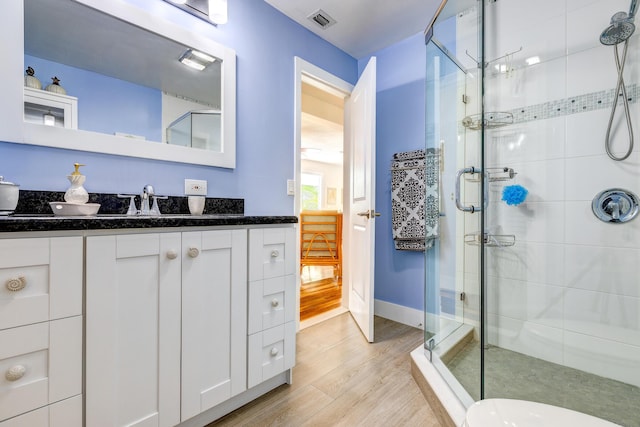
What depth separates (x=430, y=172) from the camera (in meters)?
1.89

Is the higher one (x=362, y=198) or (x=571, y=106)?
(x=571, y=106)

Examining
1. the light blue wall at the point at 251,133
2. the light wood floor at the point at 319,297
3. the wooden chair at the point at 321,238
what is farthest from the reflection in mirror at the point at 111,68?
the wooden chair at the point at 321,238

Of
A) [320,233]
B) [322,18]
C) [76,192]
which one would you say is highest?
[322,18]

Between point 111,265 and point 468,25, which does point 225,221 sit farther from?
point 468,25

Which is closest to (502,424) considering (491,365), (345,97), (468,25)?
(491,365)

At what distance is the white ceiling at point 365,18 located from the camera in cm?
202

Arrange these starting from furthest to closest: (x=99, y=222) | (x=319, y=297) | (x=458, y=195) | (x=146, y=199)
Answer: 1. (x=319, y=297)
2. (x=458, y=195)
3. (x=146, y=199)
4. (x=99, y=222)

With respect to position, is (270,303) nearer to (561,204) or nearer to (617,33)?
(561,204)

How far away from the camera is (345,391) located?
4.77 feet

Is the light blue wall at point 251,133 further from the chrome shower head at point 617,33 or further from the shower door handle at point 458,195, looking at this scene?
the chrome shower head at point 617,33

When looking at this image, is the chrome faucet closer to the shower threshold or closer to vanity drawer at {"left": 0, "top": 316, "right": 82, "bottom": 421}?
vanity drawer at {"left": 0, "top": 316, "right": 82, "bottom": 421}

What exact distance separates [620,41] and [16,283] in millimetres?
2533

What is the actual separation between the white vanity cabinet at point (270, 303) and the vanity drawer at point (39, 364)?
59 cm

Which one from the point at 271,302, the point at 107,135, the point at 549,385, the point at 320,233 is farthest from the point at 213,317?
the point at 320,233
